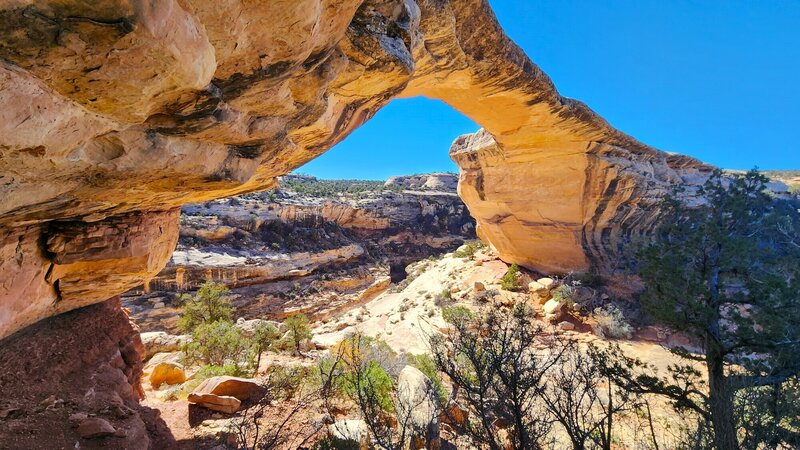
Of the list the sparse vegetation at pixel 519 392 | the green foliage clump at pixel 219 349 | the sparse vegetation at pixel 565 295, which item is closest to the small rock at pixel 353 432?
the sparse vegetation at pixel 519 392

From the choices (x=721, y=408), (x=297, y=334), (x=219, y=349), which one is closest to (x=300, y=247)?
(x=297, y=334)

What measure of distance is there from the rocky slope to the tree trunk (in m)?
14.4

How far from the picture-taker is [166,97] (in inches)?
85.6

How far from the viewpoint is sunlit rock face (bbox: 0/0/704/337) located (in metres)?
1.61

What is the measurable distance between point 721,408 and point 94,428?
7.56m

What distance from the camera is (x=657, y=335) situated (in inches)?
381

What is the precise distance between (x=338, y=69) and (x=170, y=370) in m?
8.01

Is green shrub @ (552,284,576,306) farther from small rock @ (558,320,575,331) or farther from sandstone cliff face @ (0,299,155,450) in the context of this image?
sandstone cliff face @ (0,299,155,450)

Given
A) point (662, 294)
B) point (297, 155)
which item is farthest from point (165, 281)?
point (662, 294)

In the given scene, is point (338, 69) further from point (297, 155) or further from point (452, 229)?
point (452, 229)

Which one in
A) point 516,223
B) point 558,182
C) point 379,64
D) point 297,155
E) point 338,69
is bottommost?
point 297,155

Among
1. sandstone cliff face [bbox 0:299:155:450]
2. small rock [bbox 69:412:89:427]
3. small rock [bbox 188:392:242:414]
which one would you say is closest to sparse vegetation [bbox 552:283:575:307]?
small rock [bbox 188:392:242:414]

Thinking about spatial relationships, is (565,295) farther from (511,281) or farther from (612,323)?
(511,281)

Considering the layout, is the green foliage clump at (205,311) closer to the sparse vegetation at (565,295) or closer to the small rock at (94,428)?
the small rock at (94,428)
